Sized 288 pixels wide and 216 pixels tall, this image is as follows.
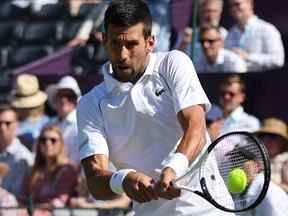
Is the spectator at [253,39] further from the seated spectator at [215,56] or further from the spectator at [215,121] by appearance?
the spectator at [215,121]

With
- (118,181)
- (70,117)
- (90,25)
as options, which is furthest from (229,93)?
(118,181)

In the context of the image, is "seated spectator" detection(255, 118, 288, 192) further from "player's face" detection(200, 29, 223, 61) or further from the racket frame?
the racket frame

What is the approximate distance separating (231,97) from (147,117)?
3.48 m

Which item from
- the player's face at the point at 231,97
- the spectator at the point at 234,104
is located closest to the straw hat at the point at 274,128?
the spectator at the point at 234,104

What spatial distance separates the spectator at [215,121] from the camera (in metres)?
8.12

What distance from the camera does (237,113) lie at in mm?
8227

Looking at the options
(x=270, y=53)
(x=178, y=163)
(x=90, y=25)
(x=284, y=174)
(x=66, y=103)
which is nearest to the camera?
(x=178, y=163)

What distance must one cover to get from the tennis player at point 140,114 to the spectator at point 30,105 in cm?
439

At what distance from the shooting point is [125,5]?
15.6ft

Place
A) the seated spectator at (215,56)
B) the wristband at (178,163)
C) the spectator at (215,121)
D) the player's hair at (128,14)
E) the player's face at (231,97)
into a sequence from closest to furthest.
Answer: the wristband at (178,163)
the player's hair at (128,14)
the spectator at (215,121)
the player's face at (231,97)
the seated spectator at (215,56)

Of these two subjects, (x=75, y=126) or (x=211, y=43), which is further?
(x=75, y=126)

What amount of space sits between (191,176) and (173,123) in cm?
31

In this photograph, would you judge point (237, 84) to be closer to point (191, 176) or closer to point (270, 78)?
point (270, 78)

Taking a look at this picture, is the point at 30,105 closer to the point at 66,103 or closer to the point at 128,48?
the point at 66,103
